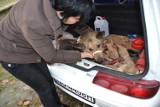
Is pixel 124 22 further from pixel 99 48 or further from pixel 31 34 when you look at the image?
pixel 31 34

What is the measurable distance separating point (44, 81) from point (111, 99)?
0.71 metres

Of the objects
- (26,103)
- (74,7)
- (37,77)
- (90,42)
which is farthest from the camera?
(26,103)

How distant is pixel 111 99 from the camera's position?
1.87m

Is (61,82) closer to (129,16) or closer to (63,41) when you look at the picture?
(63,41)

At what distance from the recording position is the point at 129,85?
5.92 ft

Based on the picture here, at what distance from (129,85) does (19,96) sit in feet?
6.62

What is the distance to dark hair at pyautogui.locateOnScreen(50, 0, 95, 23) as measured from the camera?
1.67m

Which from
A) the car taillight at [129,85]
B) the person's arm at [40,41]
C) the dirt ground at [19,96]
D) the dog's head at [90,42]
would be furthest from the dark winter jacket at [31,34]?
the dirt ground at [19,96]

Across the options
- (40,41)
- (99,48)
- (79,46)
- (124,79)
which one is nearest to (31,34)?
(40,41)

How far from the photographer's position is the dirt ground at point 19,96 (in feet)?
10.2

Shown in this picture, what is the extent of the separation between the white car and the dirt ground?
Result: 0.86m

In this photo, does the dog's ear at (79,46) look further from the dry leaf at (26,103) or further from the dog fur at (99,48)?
the dry leaf at (26,103)

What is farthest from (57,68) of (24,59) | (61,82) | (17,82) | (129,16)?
(17,82)

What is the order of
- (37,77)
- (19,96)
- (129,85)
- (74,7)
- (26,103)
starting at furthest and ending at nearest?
(19,96) < (26,103) < (37,77) < (129,85) < (74,7)
